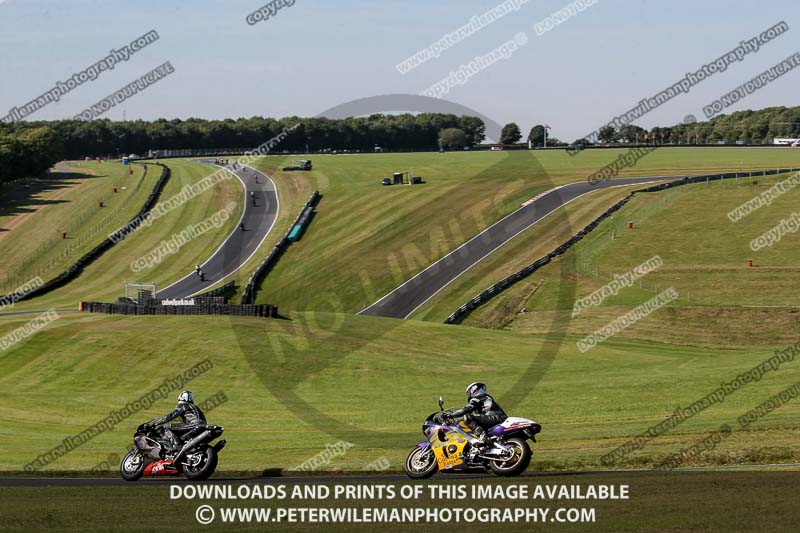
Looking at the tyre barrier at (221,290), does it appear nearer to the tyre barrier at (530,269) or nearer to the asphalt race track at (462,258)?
the asphalt race track at (462,258)

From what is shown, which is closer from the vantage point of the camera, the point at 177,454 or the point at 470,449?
the point at 470,449

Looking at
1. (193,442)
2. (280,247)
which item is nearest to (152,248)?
(280,247)

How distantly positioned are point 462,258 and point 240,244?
97.5ft

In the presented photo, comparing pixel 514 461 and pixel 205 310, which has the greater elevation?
pixel 205 310

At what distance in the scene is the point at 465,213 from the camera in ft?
305

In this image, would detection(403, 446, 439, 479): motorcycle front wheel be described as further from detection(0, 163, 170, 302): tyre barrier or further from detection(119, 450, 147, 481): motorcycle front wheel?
detection(0, 163, 170, 302): tyre barrier

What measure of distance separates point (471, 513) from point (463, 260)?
195 feet

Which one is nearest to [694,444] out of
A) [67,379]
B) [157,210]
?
[67,379]

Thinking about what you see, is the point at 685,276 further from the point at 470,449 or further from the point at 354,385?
the point at 470,449

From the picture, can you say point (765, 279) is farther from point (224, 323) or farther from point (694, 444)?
point (694, 444)

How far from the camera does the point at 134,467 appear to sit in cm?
2244

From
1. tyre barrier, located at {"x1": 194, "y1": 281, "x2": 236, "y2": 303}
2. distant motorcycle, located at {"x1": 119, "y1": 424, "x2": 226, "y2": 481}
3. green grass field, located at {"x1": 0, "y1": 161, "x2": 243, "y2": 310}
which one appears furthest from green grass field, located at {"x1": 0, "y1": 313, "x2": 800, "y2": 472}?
green grass field, located at {"x1": 0, "y1": 161, "x2": 243, "y2": 310}

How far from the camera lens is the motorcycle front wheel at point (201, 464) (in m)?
21.6

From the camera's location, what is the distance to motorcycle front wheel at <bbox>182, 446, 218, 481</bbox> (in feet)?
70.8
